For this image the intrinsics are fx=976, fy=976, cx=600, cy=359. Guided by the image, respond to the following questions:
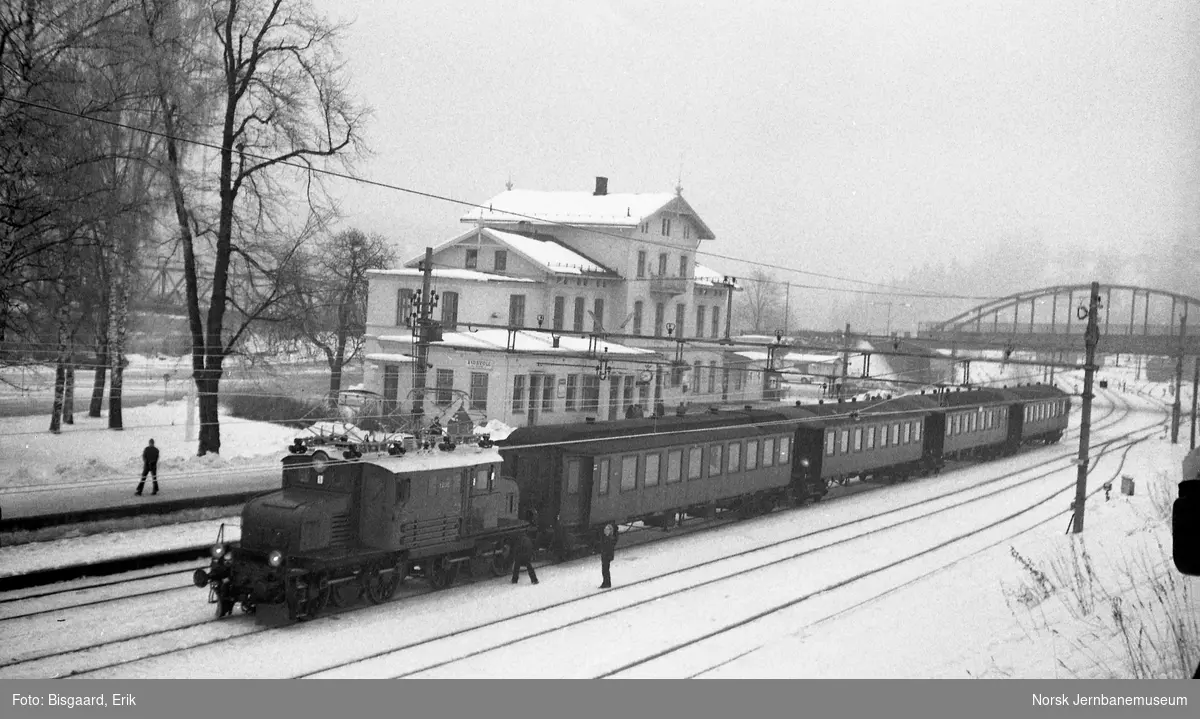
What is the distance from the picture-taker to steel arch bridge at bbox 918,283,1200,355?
1271 centimetres

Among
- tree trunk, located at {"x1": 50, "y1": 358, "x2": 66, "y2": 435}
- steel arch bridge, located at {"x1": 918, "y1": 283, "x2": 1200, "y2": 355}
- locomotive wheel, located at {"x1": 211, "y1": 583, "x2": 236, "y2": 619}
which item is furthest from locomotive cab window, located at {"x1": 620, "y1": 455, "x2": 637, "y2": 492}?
tree trunk, located at {"x1": 50, "y1": 358, "x2": 66, "y2": 435}

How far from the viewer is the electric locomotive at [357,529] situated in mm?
11172

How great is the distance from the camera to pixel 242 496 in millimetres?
16844

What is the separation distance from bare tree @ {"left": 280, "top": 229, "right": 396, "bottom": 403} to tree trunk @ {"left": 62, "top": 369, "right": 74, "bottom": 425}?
4.55 metres

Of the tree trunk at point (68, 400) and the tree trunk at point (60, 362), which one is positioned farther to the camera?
the tree trunk at point (68, 400)

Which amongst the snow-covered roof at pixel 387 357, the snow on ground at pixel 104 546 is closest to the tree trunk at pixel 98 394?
the snow-covered roof at pixel 387 357

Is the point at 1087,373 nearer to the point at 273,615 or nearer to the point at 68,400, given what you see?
the point at 273,615

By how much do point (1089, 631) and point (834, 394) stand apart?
23865mm

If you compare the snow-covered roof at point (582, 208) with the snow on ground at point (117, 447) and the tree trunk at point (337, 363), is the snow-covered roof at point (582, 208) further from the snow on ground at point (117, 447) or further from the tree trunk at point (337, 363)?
the tree trunk at point (337, 363)

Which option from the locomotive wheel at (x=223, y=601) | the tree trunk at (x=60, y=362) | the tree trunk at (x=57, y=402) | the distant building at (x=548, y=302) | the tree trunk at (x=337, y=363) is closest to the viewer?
the locomotive wheel at (x=223, y=601)

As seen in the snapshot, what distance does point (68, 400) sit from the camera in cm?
2130

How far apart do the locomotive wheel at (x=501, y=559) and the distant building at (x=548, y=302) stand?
11.9ft
